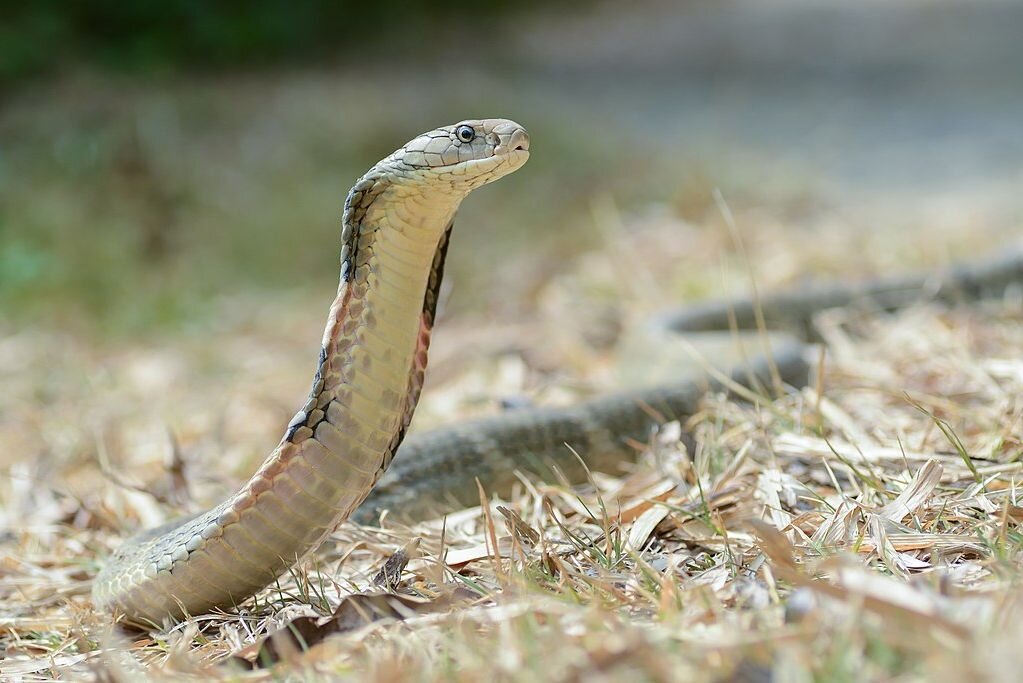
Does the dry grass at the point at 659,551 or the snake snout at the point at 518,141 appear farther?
the snake snout at the point at 518,141

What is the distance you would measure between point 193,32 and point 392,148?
319cm

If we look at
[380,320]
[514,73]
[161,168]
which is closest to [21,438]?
[380,320]

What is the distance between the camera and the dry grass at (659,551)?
160 centimetres

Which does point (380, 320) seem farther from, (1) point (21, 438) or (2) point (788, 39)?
(2) point (788, 39)

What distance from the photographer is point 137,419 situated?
16.2 feet

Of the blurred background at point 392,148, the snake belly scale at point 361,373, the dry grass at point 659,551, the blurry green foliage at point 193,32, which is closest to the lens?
the dry grass at point 659,551

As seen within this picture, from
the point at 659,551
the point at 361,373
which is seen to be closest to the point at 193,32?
the point at 361,373

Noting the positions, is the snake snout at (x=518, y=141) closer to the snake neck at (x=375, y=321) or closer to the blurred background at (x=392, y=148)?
the snake neck at (x=375, y=321)

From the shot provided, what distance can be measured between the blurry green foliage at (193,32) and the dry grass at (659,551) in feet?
23.4

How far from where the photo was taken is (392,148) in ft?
34.5

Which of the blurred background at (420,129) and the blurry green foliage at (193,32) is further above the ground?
the blurry green foliage at (193,32)

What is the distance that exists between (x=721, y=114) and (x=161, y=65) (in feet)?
19.1

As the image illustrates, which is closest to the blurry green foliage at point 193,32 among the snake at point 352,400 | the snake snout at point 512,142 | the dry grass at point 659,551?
the dry grass at point 659,551

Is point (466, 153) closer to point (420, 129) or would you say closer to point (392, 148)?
point (392, 148)
